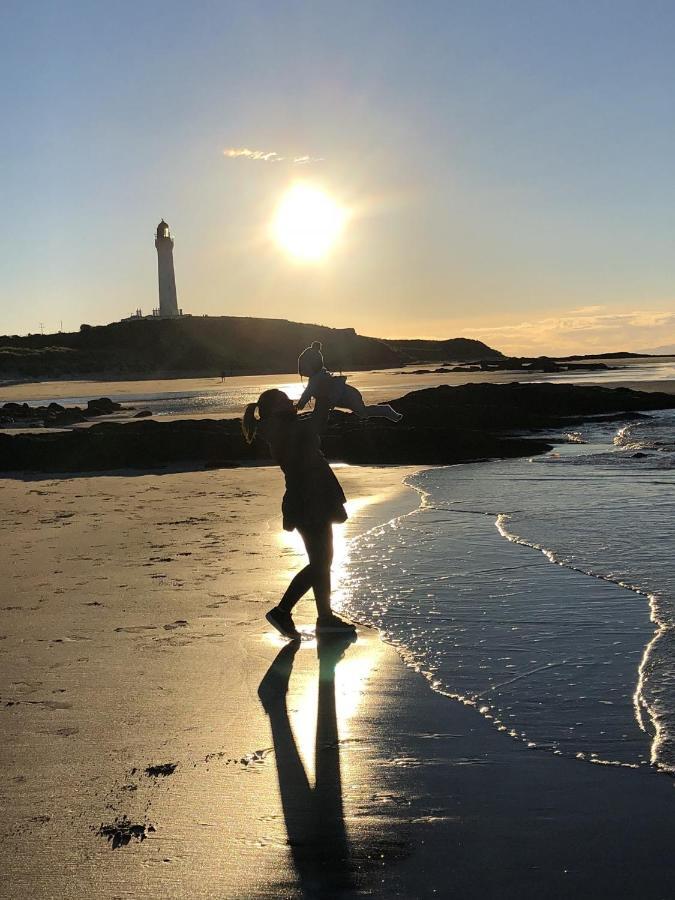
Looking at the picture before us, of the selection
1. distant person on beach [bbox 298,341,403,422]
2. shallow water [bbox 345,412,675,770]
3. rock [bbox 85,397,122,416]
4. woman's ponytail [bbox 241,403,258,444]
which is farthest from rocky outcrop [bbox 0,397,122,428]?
distant person on beach [bbox 298,341,403,422]

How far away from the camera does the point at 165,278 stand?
111500mm

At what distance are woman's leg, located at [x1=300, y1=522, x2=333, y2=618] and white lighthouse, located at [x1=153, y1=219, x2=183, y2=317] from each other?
105 m

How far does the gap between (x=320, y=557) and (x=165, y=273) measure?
108 metres

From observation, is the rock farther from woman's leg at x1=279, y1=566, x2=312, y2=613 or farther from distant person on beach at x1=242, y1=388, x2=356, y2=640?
woman's leg at x1=279, y1=566, x2=312, y2=613

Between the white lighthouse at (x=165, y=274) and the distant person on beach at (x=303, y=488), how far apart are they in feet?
342

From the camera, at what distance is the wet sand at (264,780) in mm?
3076

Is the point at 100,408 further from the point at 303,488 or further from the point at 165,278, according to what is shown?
the point at 165,278

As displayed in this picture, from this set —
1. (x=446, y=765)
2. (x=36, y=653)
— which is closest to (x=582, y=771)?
(x=446, y=765)

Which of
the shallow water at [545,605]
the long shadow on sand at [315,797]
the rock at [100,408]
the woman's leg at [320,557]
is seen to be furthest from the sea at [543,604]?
the rock at [100,408]

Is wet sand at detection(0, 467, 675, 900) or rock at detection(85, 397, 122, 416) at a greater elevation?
rock at detection(85, 397, 122, 416)

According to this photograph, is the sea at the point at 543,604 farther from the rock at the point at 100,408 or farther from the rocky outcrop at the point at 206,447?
the rock at the point at 100,408

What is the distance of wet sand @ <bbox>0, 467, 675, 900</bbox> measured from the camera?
10.1ft

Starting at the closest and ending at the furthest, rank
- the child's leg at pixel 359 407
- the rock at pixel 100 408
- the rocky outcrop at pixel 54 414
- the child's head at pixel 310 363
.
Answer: the child's leg at pixel 359 407, the child's head at pixel 310 363, the rocky outcrop at pixel 54 414, the rock at pixel 100 408

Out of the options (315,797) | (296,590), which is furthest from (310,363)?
(315,797)
